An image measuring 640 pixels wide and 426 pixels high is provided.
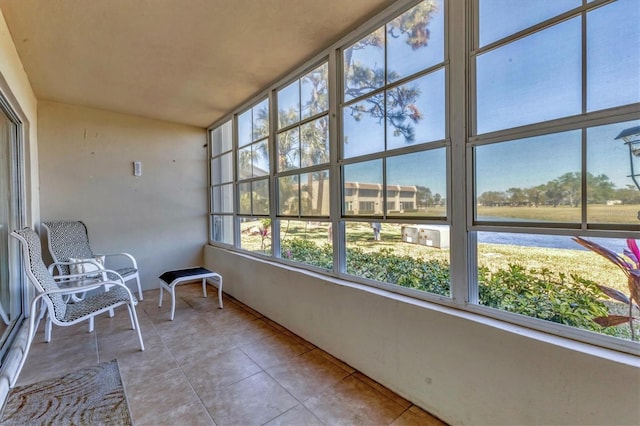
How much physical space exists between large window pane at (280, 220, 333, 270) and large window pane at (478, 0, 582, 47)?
166cm

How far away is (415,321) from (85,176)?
173 inches

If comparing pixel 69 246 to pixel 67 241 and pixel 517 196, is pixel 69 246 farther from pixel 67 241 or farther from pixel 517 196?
pixel 517 196

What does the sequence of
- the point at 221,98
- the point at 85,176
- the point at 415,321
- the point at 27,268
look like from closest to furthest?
the point at 415,321
the point at 27,268
the point at 221,98
the point at 85,176

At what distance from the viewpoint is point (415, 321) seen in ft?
5.69

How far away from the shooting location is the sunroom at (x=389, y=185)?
1210 mm

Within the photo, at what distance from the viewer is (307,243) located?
2824 millimetres

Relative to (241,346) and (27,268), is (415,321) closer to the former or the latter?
(241,346)

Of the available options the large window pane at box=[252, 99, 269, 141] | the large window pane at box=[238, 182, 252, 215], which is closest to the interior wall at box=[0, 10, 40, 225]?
the large window pane at box=[252, 99, 269, 141]

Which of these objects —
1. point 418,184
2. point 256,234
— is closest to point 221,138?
point 256,234

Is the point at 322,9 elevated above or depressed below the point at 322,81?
above

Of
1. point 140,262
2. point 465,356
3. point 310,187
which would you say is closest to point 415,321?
point 465,356

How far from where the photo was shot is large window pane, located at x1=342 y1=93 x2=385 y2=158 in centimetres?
206

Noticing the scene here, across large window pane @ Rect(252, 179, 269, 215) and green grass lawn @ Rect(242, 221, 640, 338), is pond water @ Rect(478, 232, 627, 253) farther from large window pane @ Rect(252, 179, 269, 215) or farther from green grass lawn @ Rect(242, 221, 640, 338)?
large window pane @ Rect(252, 179, 269, 215)

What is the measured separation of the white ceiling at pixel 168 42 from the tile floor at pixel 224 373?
253 cm
